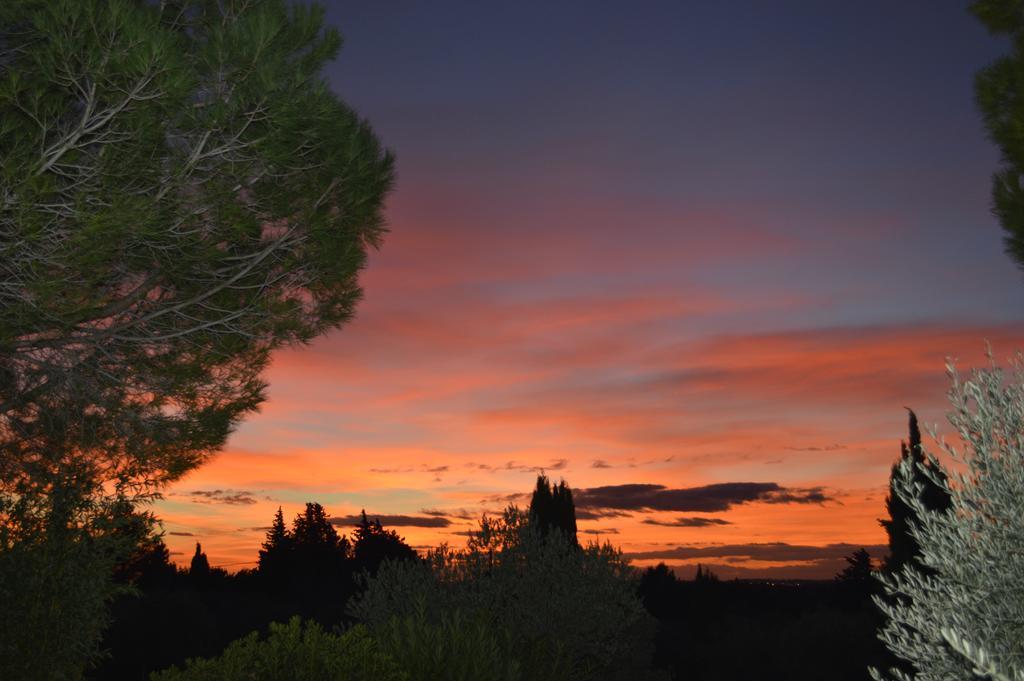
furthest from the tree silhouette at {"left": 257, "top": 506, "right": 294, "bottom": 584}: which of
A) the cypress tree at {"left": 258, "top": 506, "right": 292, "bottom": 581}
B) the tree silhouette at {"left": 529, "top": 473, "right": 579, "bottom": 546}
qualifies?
the tree silhouette at {"left": 529, "top": 473, "right": 579, "bottom": 546}

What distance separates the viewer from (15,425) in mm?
15383

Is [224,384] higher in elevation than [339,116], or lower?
lower

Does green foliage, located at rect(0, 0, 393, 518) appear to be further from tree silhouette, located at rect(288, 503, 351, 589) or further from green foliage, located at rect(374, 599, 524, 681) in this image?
tree silhouette, located at rect(288, 503, 351, 589)

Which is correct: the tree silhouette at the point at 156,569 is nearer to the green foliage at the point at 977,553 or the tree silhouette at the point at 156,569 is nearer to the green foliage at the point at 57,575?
the green foliage at the point at 57,575

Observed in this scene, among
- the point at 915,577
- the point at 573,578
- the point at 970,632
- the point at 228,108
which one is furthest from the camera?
the point at 573,578

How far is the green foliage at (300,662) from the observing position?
7.91m

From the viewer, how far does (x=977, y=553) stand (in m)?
4.91

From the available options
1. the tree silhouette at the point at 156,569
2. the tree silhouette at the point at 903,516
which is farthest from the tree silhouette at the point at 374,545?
the tree silhouette at the point at 903,516

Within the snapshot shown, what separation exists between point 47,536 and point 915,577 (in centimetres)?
1007

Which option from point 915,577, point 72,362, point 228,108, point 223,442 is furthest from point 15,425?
point 915,577

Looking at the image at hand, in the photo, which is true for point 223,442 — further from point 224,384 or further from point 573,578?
point 573,578

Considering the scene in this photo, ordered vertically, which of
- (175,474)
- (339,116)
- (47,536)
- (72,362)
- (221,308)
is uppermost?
(339,116)

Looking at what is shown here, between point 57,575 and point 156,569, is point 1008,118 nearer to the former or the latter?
point 57,575

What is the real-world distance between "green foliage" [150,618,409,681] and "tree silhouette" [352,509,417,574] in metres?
28.0
